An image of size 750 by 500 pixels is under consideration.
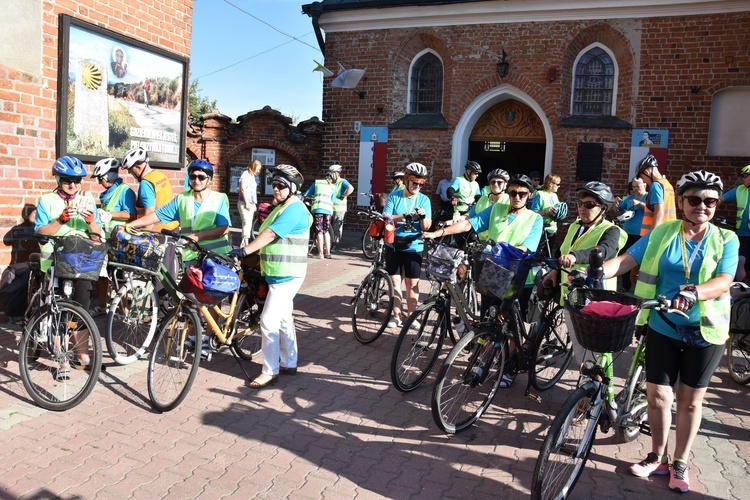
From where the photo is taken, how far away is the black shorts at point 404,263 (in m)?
6.88

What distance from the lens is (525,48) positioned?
1442 cm

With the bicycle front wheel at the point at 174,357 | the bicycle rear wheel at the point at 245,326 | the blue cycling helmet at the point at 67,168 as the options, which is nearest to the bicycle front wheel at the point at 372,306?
the bicycle rear wheel at the point at 245,326

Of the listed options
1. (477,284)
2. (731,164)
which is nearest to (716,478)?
(477,284)

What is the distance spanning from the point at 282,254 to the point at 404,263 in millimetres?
2086

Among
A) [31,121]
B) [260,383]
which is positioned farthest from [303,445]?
[31,121]

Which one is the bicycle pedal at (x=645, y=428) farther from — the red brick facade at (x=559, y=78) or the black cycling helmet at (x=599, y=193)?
the red brick facade at (x=559, y=78)

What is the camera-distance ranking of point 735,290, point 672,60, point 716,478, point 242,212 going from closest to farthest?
1. point 716,478
2. point 735,290
3. point 242,212
4. point 672,60

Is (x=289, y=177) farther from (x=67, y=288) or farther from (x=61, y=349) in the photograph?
(x=61, y=349)

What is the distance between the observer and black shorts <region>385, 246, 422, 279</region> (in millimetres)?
6883

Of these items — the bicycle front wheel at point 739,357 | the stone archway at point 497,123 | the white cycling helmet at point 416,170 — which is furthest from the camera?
the stone archway at point 497,123

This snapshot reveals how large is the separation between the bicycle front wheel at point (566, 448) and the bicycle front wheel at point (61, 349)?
3015 mm

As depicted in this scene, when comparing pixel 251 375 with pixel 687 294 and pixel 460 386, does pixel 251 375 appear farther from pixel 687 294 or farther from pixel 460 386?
pixel 687 294

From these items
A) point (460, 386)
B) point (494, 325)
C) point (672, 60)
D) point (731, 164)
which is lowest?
point (460, 386)

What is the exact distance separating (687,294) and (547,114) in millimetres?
11831
